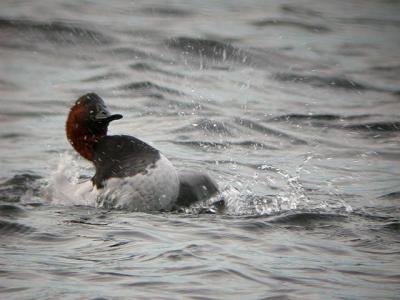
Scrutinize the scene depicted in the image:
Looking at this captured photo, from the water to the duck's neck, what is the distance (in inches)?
11.5

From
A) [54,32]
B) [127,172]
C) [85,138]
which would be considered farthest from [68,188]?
[54,32]

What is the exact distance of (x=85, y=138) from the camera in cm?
821

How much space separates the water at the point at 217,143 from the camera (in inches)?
241

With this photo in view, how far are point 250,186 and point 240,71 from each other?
199 inches

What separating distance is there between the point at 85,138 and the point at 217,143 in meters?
2.67

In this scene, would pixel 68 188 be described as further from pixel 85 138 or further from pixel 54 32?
pixel 54 32

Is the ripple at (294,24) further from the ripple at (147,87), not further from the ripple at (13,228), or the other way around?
the ripple at (13,228)

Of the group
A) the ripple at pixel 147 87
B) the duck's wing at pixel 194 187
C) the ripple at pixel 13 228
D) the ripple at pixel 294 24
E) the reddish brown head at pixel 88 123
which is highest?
the ripple at pixel 294 24

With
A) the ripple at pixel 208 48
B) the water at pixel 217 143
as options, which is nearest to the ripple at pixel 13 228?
the water at pixel 217 143

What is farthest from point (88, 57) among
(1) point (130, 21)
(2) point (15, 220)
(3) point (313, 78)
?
(2) point (15, 220)

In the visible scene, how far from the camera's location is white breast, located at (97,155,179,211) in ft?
25.0

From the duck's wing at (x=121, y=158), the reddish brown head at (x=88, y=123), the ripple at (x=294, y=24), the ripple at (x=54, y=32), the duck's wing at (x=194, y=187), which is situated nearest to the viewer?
the duck's wing at (x=121, y=158)

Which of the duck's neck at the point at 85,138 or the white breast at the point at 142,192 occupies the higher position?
the duck's neck at the point at 85,138

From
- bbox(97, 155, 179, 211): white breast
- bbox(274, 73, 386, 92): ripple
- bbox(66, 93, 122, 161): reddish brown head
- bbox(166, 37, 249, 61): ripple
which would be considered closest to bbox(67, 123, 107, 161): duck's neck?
bbox(66, 93, 122, 161): reddish brown head
